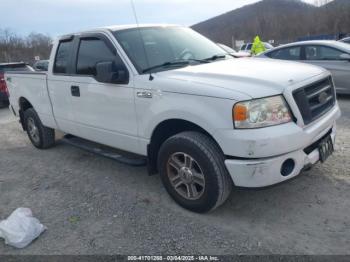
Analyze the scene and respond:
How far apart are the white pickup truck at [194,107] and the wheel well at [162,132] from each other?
12mm

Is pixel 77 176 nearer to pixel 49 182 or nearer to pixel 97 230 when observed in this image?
pixel 49 182

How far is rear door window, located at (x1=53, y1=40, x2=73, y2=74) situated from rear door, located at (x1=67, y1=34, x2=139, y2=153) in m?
0.23

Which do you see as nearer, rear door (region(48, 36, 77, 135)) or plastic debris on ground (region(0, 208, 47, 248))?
plastic debris on ground (region(0, 208, 47, 248))

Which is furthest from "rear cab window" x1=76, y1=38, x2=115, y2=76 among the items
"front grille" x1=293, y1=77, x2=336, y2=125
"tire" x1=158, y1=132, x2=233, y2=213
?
"front grille" x1=293, y1=77, x2=336, y2=125

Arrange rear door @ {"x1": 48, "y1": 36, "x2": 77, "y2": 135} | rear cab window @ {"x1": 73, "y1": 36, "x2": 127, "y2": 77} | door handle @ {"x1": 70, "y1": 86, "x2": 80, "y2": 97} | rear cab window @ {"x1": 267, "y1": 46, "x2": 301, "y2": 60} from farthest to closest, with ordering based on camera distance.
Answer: rear cab window @ {"x1": 267, "y1": 46, "x2": 301, "y2": 60} → rear door @ {"x1": 48, "y1": 36, "x2": 77, "y2": 135} → door handle @ {"x1": 70, "y1": 86, "x2": 80, "y2": 97} → rear cab window @ {"x1": 73, "y1": 36, "x2": 127, "y2": 77}

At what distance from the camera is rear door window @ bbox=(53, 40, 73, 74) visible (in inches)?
197

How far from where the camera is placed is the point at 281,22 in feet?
233

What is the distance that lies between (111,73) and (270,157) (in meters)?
1.90

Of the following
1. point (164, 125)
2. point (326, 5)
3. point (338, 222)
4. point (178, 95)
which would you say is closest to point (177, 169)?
point (164, 125)

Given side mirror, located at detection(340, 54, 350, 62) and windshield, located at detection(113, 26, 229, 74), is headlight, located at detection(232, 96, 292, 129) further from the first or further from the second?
side mirror, located at detection(340, 54, 350, 62)

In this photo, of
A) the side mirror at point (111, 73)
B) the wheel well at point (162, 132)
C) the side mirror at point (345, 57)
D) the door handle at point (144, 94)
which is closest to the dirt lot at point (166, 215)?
the wheel well at point (162, 132)

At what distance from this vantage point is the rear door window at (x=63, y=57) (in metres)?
5.00

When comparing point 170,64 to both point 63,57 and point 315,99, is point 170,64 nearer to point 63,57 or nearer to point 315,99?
point 315,99

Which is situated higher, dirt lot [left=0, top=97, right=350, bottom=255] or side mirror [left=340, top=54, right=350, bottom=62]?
side mirror [left=340, top=54, right=350, bottom=62]
